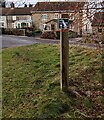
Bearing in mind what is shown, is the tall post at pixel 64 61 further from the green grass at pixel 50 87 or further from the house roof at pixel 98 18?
the house roof at pixel 98 18

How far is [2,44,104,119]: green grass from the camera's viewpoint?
4602 mm

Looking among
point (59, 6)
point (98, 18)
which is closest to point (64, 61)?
point (59, 6)

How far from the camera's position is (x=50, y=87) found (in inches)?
213

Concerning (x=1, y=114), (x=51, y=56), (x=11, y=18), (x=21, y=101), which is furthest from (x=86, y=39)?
(x=11, y=18)

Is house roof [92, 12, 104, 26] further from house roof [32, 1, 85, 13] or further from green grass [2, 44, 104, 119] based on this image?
green grass [2, 44, 104, 119]

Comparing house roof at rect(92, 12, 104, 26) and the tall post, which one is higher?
house roof at rect(92, 12, 104, 26)

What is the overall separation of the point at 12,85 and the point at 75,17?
215cm

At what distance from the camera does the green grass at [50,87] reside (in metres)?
4.60

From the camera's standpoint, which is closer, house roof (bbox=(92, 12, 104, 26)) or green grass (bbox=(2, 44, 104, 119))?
house roof (bbox=(92, 12, 104, 26))

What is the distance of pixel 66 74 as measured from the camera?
5227 millimetres

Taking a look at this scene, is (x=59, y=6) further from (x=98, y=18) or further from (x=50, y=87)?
(x=50, y=87)

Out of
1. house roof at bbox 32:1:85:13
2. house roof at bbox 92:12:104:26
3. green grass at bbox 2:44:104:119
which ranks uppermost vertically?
house roof at bbox 32:1:85:13

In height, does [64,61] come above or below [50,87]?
above

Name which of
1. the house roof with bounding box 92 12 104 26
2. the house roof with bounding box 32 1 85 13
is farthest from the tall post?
the house roof with bounding box 92 12 104 26
